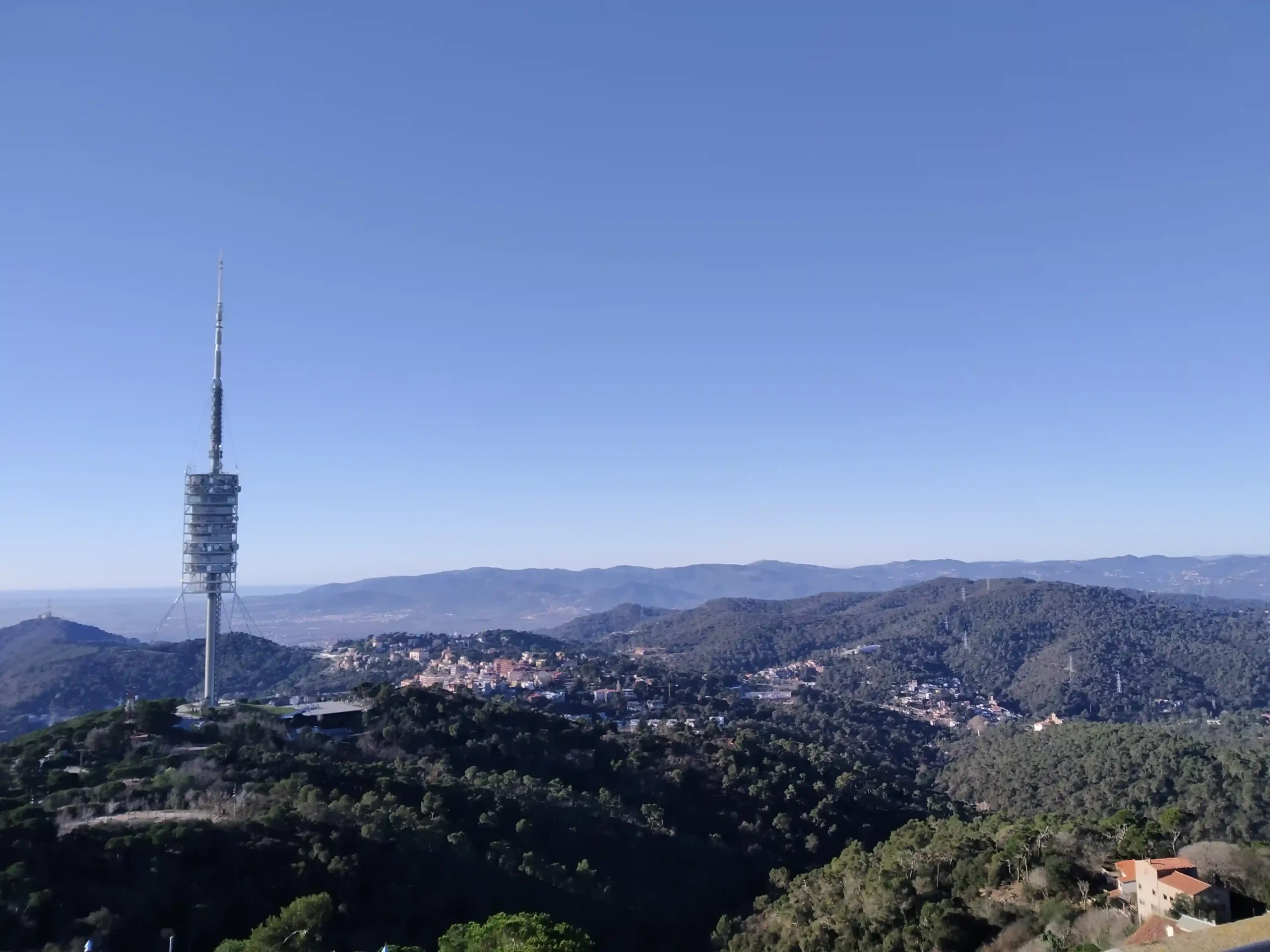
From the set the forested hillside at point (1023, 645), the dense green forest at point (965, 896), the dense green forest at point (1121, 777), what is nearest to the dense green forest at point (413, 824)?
the dense green forest at point (965, 896)

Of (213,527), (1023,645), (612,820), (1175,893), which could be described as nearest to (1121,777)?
(612,820)

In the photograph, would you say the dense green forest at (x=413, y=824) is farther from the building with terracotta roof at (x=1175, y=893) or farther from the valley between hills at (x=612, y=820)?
the building with terracotta roof at (x=1175, y=893)

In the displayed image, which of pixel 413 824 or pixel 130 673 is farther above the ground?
pixel 413 824

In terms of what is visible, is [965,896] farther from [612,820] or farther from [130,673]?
[130,673]

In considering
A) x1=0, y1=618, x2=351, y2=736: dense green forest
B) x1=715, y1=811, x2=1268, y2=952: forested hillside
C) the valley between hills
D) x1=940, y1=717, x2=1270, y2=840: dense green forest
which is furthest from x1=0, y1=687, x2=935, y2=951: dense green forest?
x1=0, y1=618, x2=351, y2=736: dense green forest

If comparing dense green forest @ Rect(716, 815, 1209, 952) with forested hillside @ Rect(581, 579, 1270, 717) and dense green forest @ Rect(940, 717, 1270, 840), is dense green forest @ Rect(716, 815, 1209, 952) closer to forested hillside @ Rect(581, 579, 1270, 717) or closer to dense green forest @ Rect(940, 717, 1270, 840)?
dense green forest @ Rect(940, 717, 1270, 840)
